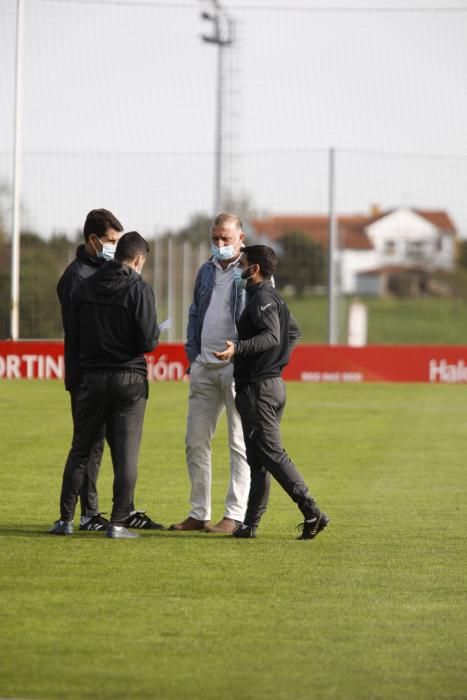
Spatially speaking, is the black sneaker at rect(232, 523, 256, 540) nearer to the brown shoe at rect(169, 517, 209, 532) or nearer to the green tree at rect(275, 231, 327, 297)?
the brown shoe at rect(169, 517, 209, 532)

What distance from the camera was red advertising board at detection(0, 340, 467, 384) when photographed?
2156 cm

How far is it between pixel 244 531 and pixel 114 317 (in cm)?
144

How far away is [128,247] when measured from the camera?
8055 mm

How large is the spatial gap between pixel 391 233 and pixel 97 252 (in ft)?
92.2

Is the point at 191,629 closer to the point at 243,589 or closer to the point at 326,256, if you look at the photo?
the point at 243,589

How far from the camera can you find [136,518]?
868cm

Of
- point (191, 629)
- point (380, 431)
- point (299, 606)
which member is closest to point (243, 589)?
point (299, 606)

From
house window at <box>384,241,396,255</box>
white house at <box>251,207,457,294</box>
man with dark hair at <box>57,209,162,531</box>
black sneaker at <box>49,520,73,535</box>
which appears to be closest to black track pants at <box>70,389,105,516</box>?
man with dark hair at <box>57,209,162,531</box>

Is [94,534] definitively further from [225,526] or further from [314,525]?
[314,525]

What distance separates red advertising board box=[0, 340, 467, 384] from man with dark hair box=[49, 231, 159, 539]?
521 inches

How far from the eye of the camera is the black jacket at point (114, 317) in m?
8.02

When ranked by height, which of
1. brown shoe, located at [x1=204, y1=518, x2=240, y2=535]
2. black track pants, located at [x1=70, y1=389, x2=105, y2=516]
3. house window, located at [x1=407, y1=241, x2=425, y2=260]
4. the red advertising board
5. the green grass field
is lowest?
the green grass field

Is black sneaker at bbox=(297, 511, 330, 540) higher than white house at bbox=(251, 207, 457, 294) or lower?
lower

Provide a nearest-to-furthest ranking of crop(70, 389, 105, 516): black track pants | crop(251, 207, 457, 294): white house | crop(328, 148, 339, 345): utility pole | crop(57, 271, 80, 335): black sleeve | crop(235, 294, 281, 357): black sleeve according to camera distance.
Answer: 1. crop(235, 294, 281, 357): black sleeve
2. crop(57, 271, 80, 335): black sleeve
3. crop(70, 389, 105, 516): black track pants
4. crop(328, 148, 339, 345): utility pole
5. crop(251, 207, 457, 294): white house
